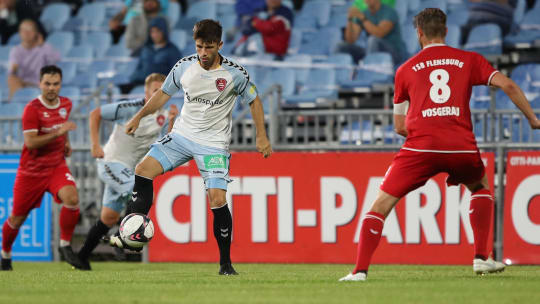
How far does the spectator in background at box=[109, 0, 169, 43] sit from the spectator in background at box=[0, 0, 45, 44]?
2065mm

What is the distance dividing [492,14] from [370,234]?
941cm

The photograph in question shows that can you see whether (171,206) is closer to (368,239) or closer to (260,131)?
(260,131)

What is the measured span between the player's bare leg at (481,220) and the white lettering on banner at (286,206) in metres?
Answer: 4.40

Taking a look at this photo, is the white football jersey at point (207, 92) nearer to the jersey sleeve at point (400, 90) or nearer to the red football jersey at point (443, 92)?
the jersey sleeve at point (400, 90)

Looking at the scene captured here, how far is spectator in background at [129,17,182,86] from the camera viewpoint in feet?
55.6

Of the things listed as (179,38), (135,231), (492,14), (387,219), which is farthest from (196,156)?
(179,38)

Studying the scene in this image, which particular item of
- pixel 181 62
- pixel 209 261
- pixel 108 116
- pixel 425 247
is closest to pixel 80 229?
pixel 209 261

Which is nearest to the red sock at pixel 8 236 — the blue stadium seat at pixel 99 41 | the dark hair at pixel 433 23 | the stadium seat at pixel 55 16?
the dark hair at pixel 433 23

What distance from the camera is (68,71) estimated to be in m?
20.0

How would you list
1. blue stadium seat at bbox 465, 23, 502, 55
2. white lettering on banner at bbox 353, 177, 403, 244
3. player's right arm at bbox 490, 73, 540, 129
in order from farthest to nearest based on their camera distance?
blue stadium seat at bbox 465, 23, 502, 55 → white lettering on banner at bbox 353, 177, 403, 244 → player's right arm at bbox 490, 73, 540, 129

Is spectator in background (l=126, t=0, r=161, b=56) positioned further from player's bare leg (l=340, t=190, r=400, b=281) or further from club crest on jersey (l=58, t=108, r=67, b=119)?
player's bare leg (l=340, t=190, r=400, b=281)

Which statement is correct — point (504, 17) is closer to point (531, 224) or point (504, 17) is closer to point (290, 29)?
point (290, 29)

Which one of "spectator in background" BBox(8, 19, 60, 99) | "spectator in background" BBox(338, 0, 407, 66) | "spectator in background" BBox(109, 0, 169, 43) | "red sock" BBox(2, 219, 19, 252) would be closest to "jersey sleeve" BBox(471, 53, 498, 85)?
"red sock" BBox(2, 219, 19, 252)

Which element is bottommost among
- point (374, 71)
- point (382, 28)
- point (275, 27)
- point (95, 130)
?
point (95, 130)
